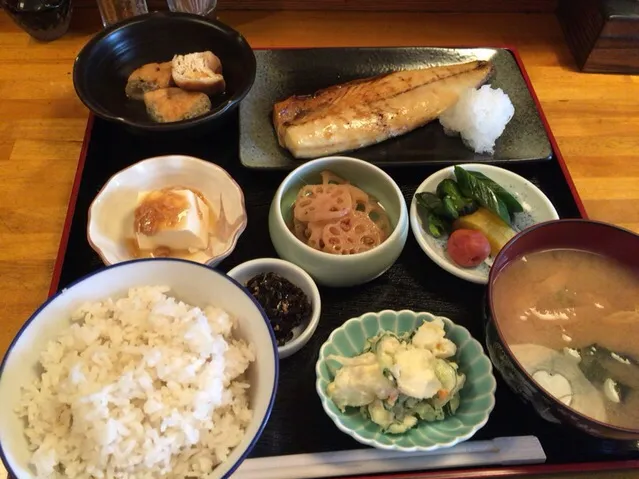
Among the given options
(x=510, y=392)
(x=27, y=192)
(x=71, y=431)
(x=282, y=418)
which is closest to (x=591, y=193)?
(x=510, y=392)

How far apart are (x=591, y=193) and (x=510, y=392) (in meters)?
0.86

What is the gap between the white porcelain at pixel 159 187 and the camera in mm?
1514

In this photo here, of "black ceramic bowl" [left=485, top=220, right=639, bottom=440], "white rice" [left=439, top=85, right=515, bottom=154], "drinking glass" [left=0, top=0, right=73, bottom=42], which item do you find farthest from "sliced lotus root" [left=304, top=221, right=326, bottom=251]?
"drinking glass" [left=0, top=0, right=73, bottom=42]

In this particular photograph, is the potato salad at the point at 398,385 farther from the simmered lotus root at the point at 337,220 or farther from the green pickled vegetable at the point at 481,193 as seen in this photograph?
the green pickled vegetable at the point at 481,193

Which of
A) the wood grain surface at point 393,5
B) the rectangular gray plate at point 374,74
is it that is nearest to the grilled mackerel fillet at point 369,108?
the rectangular gray plate at point 374,74

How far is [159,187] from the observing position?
1.67 metres

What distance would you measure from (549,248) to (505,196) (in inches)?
10.8

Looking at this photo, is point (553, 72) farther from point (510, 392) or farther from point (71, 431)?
point (71, 431)

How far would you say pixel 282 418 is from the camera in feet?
4.39

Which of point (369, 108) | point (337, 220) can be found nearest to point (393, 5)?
point (369, 108)

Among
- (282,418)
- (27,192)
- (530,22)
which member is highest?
(530,22)

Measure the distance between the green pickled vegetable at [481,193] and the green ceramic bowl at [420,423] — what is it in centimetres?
43

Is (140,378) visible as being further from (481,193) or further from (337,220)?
(481,193)

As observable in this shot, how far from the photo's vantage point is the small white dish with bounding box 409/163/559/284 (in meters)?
1.57
